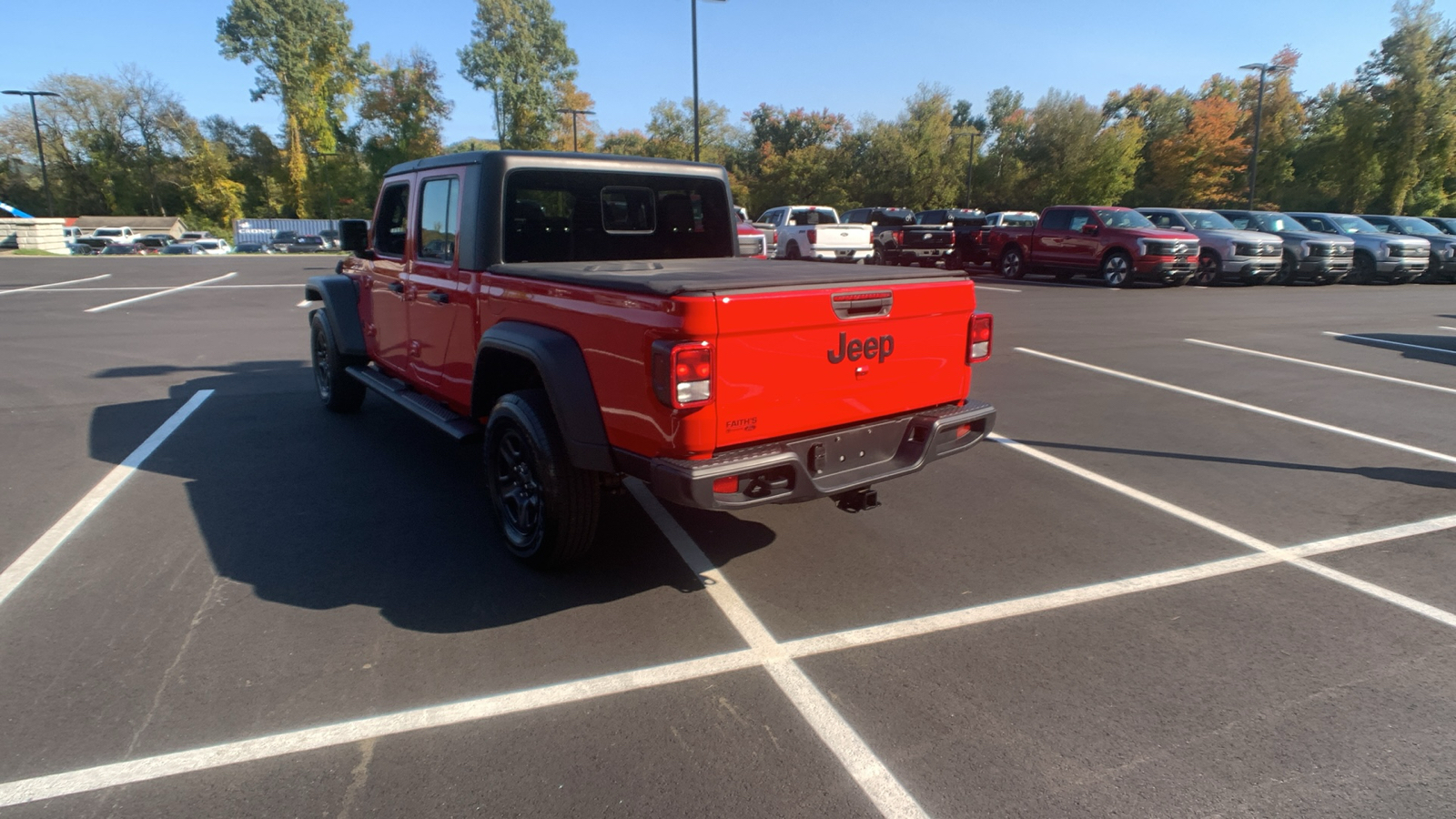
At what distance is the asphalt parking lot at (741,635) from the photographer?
263 centimetres

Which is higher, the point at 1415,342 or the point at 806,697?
the point at 1415,342

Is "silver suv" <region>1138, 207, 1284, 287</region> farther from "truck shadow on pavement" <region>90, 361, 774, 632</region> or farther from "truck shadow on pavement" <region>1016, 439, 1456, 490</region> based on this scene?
"truck shadow on pavement" <region>90, 361, 774, 632</region>

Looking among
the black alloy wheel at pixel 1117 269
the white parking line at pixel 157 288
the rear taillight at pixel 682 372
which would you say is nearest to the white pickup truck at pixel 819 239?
the black alloy wheel at pixel 1117 269

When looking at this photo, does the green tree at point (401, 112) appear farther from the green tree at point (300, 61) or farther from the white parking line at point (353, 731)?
the white parking line at point (353, 731)

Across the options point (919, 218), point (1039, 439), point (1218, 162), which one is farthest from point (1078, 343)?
point (1218, 162)

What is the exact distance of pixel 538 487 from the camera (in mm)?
3941

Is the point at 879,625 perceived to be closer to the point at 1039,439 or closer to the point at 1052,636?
the point at 1052,636

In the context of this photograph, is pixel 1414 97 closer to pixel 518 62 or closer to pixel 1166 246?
pixel 1166 246

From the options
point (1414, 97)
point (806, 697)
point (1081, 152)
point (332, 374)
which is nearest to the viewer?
point (806, 697)

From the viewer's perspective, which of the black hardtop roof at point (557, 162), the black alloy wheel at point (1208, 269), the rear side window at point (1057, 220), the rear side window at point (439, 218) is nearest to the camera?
the black hardtop roof at point (557, 162)

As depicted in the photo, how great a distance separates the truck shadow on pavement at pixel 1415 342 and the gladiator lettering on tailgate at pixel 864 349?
32.5ft

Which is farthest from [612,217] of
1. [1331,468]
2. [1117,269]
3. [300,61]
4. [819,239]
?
[300,61]

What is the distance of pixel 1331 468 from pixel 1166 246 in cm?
1427

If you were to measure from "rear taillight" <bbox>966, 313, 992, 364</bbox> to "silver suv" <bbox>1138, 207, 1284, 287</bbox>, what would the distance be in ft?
59.9
